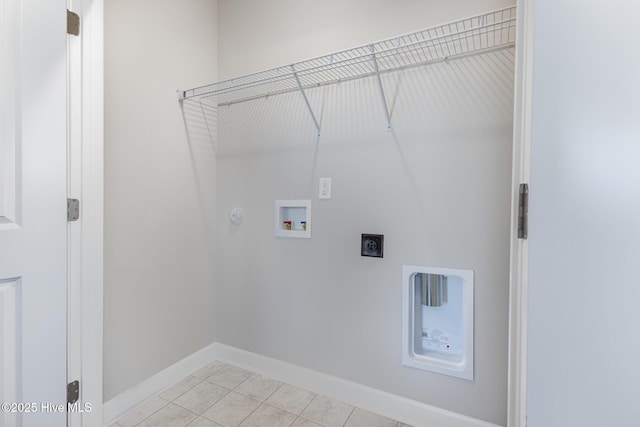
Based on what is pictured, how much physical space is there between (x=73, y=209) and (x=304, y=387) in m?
1.49

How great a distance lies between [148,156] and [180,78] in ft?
1.82

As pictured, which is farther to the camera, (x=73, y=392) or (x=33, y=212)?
(x=73, y=392)

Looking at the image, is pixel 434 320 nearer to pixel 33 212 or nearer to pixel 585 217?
pixel 585 217

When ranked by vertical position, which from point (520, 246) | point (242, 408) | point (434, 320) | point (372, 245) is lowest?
point (242, 408)

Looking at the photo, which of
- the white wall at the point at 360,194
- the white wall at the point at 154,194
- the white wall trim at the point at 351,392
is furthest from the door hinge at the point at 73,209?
the white wall trim at the point at 351,392

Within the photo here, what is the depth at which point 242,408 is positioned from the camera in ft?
5.01

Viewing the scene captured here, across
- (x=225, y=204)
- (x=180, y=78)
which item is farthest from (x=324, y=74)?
(x=225, y=204)

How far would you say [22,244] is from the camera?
99cm

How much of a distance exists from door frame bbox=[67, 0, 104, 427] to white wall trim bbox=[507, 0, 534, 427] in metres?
1.55

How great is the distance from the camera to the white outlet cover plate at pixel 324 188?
1.64 meters

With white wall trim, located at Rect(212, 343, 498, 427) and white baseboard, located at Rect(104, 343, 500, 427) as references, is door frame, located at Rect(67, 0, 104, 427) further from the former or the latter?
white wall trim, located at Rect(212, 343, 498, 427)

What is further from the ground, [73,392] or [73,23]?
[73,23]

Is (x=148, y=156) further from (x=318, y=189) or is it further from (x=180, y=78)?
(x=318, y=189)

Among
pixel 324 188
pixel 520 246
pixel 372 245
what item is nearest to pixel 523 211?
pixel 520 246
